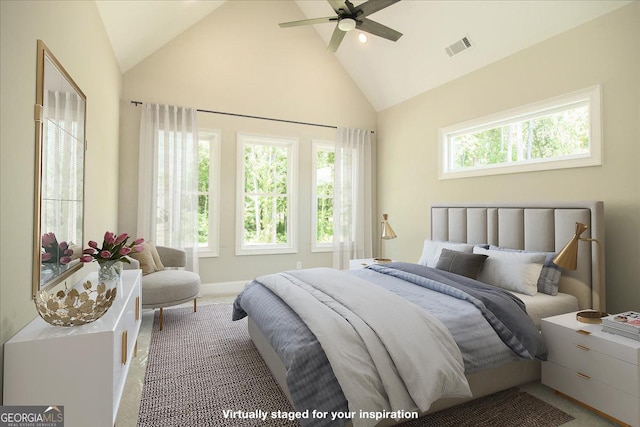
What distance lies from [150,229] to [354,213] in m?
2.95

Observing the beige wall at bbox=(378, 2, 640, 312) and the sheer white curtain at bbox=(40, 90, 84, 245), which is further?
the beige wall at bbox=(378, 2, 640, 312)

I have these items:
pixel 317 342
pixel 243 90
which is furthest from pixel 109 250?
pixel 243 90

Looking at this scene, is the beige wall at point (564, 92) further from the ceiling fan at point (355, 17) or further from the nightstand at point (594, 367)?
the ceiling fan at point (355, 17)

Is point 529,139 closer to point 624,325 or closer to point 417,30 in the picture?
point 417,30

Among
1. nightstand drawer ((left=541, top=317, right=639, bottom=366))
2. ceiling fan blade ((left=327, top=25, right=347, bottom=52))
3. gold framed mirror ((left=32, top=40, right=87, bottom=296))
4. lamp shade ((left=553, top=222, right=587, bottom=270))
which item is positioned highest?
ceiling fan blade ((left=327, top=25, right=347, bottom=52))

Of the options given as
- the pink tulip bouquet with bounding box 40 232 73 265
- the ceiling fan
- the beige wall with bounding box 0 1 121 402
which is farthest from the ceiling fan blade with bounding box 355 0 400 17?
the pink tulip bouquet with bounding box 40 232 73 265

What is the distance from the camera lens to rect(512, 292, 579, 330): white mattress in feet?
8.11

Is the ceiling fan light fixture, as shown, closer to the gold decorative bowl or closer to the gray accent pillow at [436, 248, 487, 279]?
the gray accent pillow at [436, 248, 487, 279]

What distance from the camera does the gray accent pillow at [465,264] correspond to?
3.03 metres

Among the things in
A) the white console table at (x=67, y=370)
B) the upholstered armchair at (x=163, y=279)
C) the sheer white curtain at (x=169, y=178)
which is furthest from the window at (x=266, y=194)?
the white console table at (x=67, y=370)

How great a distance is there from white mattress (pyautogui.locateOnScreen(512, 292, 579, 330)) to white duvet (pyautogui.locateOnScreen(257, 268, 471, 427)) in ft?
3.43

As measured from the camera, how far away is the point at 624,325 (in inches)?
76.5

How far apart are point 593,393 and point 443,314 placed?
978 millimetres

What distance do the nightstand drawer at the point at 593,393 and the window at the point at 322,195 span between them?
345cm
